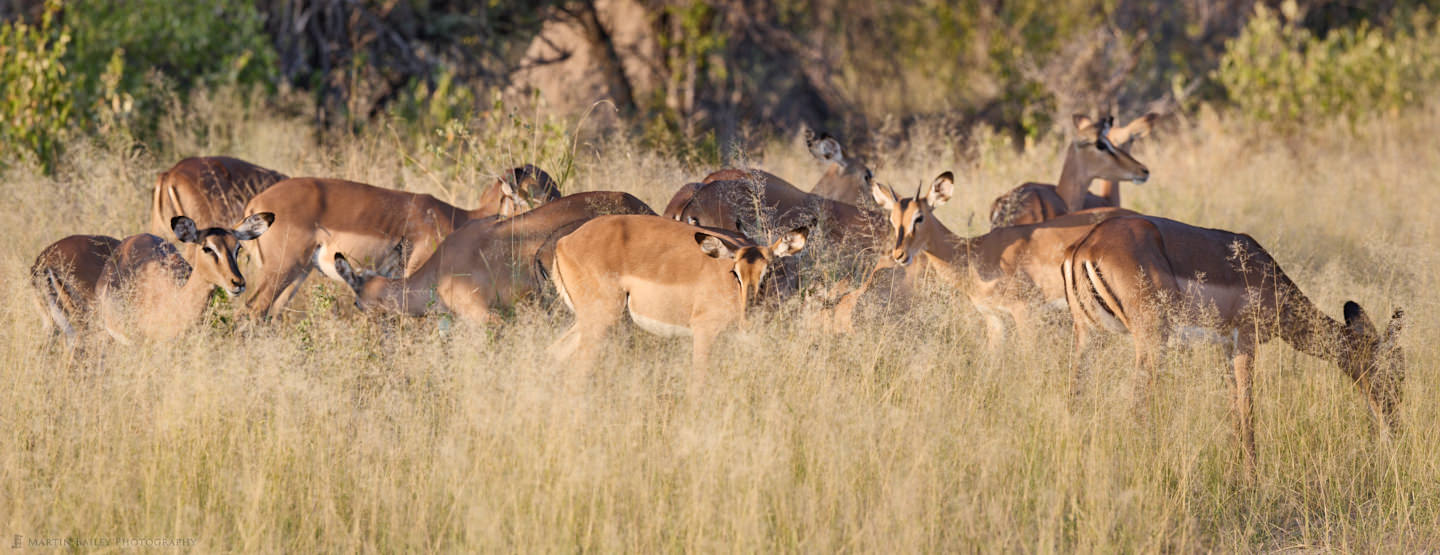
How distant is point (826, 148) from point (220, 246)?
3754mm

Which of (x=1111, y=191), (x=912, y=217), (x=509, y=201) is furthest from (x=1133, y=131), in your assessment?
(x=509, y=201)

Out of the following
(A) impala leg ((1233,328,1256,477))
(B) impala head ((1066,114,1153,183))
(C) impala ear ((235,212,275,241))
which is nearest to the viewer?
(A) impala leg ((1233,328,1256,477))

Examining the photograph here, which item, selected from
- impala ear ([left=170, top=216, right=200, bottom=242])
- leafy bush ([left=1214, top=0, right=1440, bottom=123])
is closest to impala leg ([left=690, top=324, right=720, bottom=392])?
impala ear ([left=170, top=216, right=200, bottom=242])

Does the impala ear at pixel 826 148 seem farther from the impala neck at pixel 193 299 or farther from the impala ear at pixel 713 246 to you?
the impala neck at pixel 193 299

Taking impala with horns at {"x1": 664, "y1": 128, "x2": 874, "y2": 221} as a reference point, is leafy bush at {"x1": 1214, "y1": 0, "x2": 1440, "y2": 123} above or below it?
above

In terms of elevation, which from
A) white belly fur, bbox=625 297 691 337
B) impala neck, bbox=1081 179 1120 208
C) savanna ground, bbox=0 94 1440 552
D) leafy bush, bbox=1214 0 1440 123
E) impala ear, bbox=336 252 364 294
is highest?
leafy bush, bbox=1214 0 1440 123

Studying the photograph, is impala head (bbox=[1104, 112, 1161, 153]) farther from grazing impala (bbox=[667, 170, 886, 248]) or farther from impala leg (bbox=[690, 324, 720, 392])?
impala leg (bbox=[690, 324, 720, 392])

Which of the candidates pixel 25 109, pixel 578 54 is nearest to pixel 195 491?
pixel 25 109

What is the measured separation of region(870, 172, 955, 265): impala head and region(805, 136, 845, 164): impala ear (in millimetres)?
1496

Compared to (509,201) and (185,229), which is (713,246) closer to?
(509,201)

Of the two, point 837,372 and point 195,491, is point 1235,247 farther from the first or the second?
point 195,491

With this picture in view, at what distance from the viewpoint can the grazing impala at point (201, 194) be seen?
7.83 meters

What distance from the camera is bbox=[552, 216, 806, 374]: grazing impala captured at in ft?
18.8

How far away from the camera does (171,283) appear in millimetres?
6344
